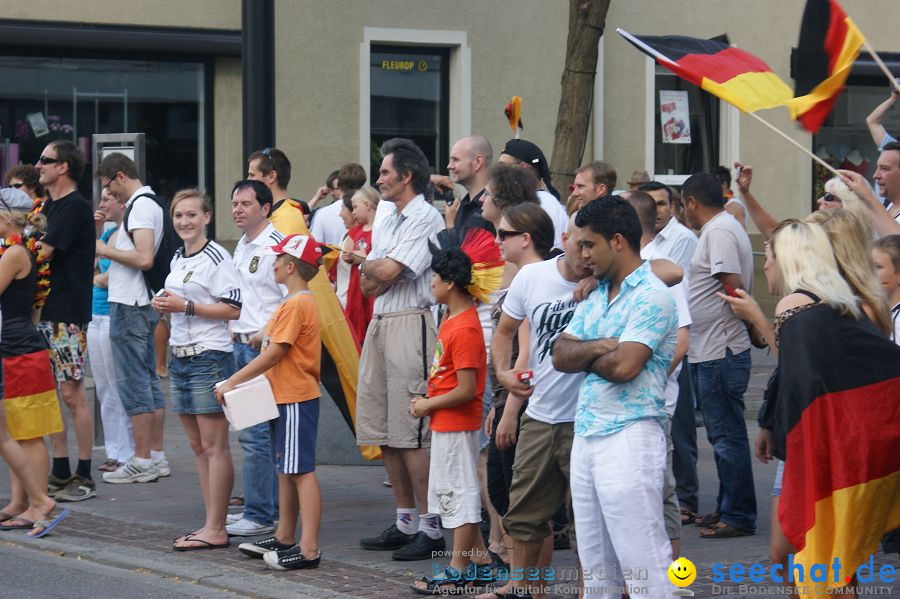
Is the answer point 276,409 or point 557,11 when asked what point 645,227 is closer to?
point 276,409

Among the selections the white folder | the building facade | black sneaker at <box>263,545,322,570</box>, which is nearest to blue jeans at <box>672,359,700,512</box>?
black sneaker at <box>263,545,322,570</box>

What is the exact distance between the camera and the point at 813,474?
16.5ft

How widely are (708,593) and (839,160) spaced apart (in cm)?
1367

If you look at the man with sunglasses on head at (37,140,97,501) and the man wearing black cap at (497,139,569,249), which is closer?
the man wearing black cap at (497,139,569,249)

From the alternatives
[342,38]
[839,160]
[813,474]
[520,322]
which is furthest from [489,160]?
[839,160]

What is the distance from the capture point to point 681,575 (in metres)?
5.44

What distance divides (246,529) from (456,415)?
1.96 meters

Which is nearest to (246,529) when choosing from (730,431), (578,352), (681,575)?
(730,431)

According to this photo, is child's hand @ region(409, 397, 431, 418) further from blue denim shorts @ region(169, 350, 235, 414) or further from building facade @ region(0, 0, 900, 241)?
building facade @ region(0, 0, 900, 241)

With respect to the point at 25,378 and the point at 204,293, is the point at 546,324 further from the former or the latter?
the point at 25,378

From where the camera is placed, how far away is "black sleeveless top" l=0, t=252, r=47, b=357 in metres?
8.00

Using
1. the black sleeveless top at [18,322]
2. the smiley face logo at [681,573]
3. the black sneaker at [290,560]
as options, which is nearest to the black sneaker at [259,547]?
the black sneaker at [290,560]

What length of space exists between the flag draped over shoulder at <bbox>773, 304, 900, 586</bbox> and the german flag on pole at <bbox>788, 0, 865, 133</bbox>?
2.00 metres

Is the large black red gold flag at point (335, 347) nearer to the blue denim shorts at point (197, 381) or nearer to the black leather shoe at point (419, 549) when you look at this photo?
the blue denim shorts at point (197, 381)
